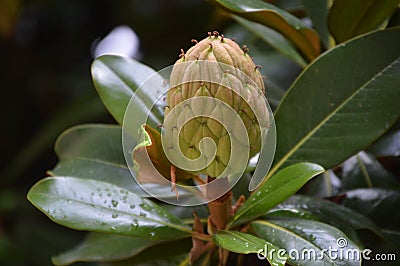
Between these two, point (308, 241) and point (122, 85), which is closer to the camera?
point (308, 241)

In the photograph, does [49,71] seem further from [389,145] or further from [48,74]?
[389,145]

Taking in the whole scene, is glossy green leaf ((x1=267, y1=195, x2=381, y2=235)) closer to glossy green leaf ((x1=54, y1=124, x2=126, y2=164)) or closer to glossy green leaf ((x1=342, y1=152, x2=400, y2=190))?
glossy green leaf ((x1=342, y1=152, x2=400, y2=190))

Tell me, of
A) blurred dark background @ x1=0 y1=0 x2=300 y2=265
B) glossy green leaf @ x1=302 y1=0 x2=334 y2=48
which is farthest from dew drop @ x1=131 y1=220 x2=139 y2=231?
blurred dark background @ x1=0 y1=0 x2=300 y2=265

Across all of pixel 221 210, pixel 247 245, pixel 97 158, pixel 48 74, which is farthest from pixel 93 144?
pixel 48 74

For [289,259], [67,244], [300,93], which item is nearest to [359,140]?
[300,93]

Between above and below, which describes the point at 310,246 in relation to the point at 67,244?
above

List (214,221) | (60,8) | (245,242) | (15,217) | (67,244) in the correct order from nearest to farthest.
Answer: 1. (245,242)
2. (214,221)
3. (67,244)
4. (15,217)
5. (60,8)

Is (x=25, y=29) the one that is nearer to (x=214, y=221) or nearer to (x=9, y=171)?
(x=9, y=171)
